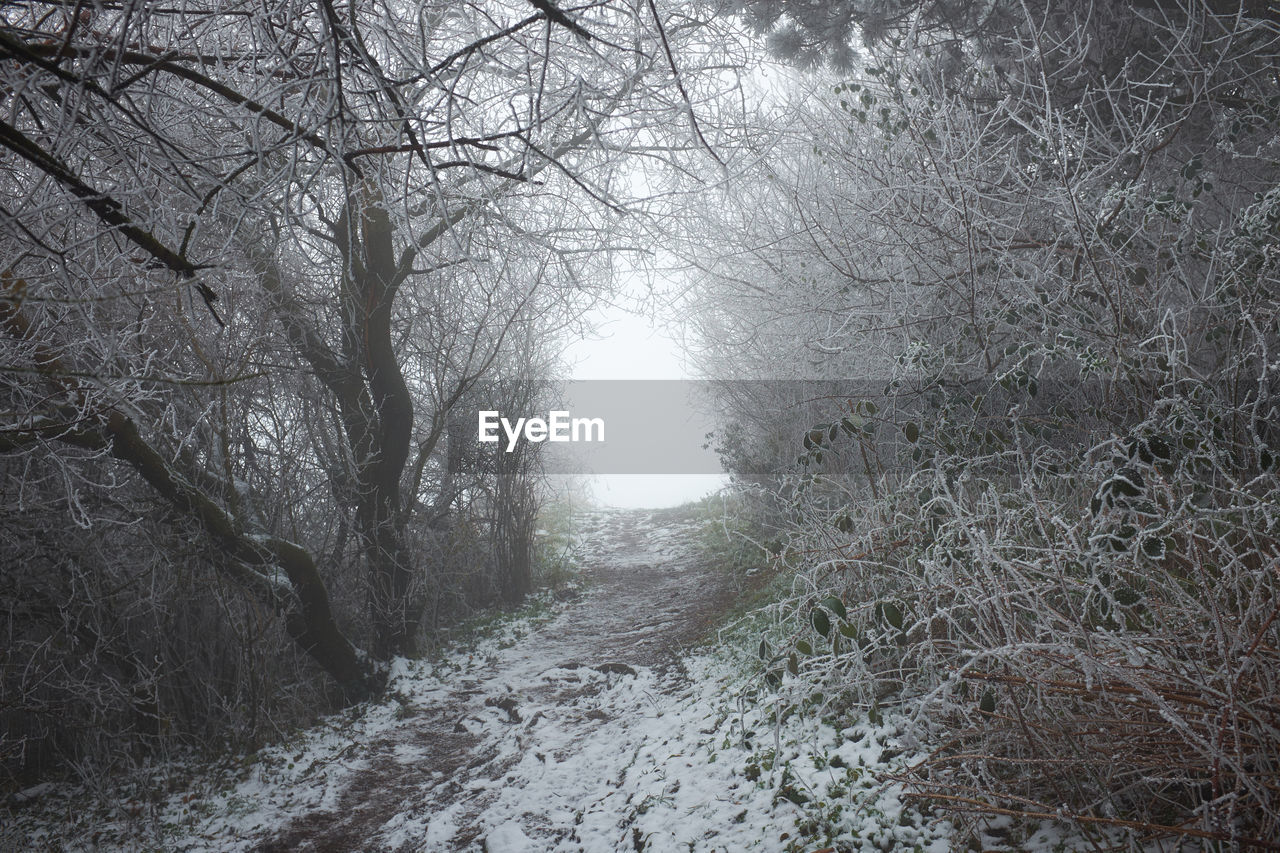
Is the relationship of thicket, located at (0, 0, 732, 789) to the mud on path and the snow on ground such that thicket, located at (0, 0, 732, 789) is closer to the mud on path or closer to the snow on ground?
the snow on ground

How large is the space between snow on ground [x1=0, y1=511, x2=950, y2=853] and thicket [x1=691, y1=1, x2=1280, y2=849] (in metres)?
0.42

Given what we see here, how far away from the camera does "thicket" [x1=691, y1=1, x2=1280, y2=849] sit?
7.52ft

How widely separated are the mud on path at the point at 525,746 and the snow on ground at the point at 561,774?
2 cm

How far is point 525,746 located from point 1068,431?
13.9ft

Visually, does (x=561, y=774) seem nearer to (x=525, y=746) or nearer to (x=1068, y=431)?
(x=525, y=746)

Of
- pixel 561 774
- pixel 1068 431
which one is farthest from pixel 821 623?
pixel 1068 431

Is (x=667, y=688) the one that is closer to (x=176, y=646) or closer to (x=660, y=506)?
(x=176, y=646)

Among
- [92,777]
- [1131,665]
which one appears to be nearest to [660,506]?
[92,777]

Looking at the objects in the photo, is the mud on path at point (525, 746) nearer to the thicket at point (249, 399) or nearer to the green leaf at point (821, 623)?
the thicket at point (249, 399)

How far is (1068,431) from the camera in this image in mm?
4758

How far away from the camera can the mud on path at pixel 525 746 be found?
3.98 metres

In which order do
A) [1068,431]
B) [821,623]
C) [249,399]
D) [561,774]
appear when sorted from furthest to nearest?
1. [249,399]
2. [1068,431]
3. [561,774]
4. [821,623]

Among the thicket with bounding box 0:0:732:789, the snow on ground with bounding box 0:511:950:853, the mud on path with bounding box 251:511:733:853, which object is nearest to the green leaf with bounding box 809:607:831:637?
the snow on ground with bounding box 0:511:950:853

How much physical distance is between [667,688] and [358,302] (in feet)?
13.4
